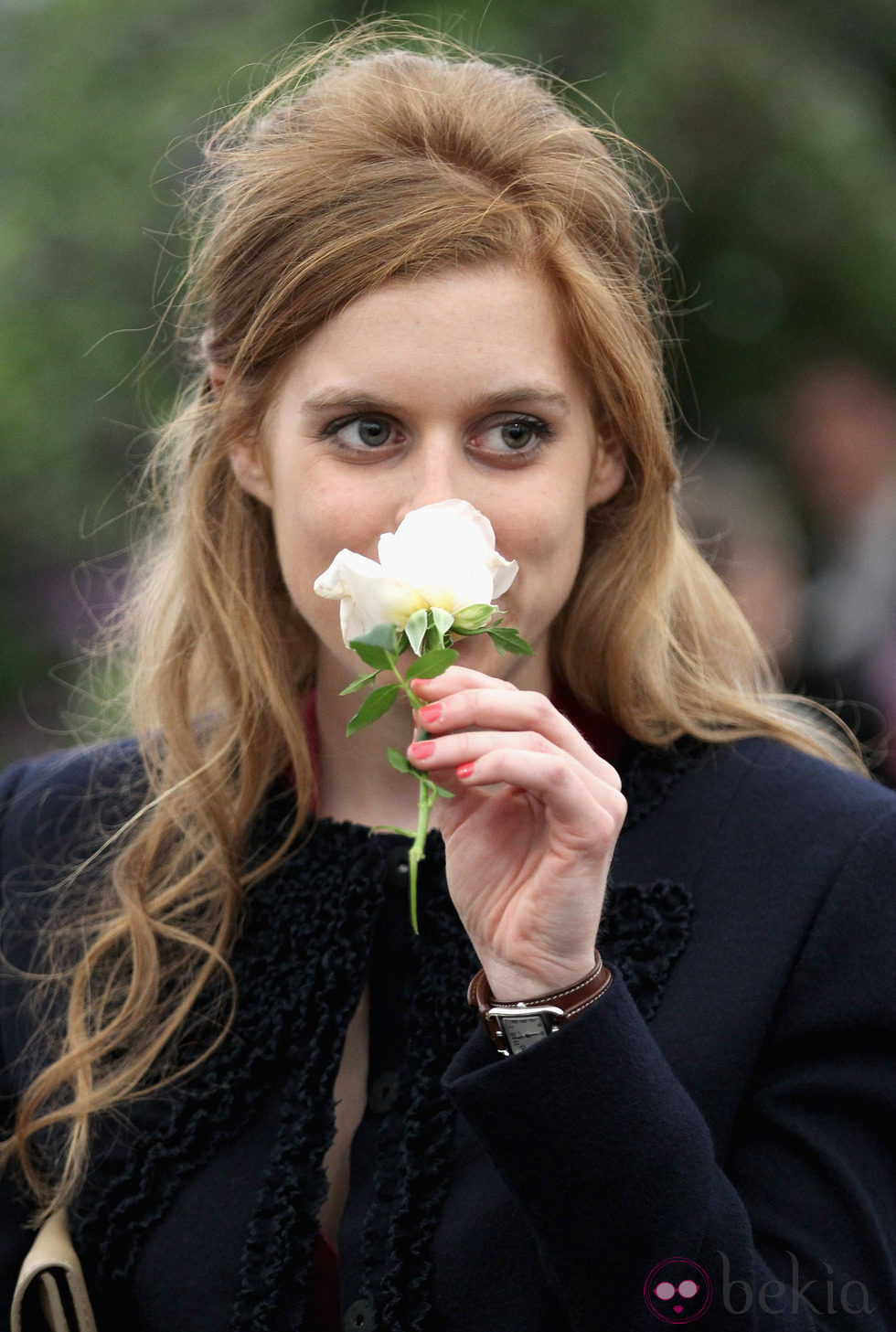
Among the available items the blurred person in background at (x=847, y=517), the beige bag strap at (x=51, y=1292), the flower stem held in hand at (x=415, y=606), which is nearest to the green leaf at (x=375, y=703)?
the flower stem held in hand at (x=415, y=606)

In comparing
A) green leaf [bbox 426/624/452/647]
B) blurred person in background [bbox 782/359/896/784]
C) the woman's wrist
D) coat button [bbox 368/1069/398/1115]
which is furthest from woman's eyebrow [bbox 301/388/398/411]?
blurred person in background [bbox 782/359/896/784]

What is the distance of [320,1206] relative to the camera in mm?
2051

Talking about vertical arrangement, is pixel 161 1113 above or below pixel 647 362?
below

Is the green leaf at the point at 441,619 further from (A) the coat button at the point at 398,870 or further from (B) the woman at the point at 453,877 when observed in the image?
(A) the coat button at the point at 398,870

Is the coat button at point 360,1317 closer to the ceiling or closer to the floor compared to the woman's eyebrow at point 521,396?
closer to the floor

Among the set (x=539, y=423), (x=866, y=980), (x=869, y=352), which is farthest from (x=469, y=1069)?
(x=869, y=352)

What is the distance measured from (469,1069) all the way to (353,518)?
0.75 metres

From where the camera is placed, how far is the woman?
5.66 feet

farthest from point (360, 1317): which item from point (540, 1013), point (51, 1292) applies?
point (540, 1013)

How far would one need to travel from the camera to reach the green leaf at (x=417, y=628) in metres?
1.59

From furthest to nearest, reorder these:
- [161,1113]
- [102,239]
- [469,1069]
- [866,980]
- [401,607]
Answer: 1. [102,239]
2. [161,1113]
3. [866,980]
4. [469,1069]
5. [401,607]

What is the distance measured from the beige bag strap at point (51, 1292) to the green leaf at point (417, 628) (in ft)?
3.52

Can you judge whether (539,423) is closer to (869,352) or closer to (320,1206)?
(320,1206)

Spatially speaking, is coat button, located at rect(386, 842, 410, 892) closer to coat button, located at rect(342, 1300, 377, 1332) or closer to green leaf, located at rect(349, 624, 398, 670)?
coat button, located at rect(342, 1300, 377, 1332)
